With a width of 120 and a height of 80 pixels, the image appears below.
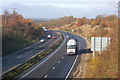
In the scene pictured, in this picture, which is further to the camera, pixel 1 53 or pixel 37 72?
pixel 1 53

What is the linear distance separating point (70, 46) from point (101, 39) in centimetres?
964

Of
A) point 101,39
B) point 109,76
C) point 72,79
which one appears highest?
point 101,39

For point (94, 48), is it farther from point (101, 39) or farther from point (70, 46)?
point (70, 46)

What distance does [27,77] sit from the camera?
2209cm

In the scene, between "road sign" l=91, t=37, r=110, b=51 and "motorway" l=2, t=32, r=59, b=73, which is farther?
"motorway" l=2, t=32, r=59, b=73

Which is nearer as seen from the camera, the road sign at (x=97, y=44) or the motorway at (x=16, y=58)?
the road sign at (x=97, y=44)

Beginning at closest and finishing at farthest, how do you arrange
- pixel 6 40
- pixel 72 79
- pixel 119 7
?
pixel 119 7 → pixel 72 79 → pixel 6 40

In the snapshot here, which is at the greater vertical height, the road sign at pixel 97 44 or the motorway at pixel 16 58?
the road sign at pixel 97 44

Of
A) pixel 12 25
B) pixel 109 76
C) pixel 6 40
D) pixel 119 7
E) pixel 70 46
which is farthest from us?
pixel 12 25

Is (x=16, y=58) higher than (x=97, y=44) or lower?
lower

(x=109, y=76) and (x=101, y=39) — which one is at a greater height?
(x=101, y=39)

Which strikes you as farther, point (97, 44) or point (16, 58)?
point (16, 58)

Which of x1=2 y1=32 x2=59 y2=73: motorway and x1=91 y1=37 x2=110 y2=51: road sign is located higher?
x1=91 y1=37 x2=110 y2=51: road sign

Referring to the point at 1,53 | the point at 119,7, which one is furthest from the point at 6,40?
the point at 119,7
